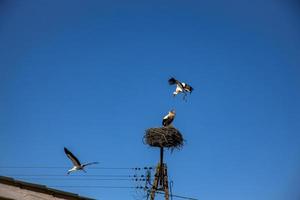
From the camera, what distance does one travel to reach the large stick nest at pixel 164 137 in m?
22.0

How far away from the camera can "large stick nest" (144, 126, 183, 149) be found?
22.0m

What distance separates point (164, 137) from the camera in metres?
22.0

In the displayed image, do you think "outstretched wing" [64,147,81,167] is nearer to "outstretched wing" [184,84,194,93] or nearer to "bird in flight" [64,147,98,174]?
"bird in flight" [64,147,98,174]

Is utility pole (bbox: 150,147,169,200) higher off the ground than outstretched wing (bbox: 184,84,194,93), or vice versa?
outstretched wing (bbox: 184,84,194,93)

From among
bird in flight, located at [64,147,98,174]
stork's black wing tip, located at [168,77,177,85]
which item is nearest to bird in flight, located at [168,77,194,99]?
stork's black wing tip, located at [168,77,177,85]

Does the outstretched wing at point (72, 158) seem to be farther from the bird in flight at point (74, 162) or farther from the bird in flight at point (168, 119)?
the bird in flight at point (168, 119)

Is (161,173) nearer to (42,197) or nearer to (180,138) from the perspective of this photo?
(180,138)

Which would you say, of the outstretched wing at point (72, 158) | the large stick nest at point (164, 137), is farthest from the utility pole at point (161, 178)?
the outstretched wing at point (72, 158)

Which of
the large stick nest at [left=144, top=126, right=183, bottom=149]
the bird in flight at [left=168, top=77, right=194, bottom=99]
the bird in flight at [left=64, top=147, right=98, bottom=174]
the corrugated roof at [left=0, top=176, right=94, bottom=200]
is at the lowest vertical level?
the corrugated roof at [left=0, top=176, right=94, bottom=200]

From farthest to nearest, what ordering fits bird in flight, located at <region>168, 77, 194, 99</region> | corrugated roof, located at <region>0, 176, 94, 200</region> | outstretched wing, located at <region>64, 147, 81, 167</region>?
1. bird in flight, located at <region>168, 77, 194, 99</region>
2. outstretched wing, located at <region>64, 147, 81, 167</region>
3. corrugated roof, located at <region>0, 176, 94, 200</region>

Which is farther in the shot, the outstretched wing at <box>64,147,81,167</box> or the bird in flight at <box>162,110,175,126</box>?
the bird in flight at <box>162,110,175,126</box>

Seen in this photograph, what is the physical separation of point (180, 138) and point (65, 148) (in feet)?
24.5

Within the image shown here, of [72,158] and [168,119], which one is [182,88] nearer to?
[168,119]

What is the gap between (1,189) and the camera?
40.8 ft
